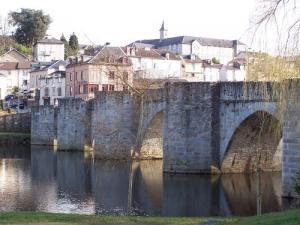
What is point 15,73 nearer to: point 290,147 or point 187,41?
point 187,41

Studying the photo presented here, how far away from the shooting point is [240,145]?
3509 centimetres

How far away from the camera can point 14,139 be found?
64562mm

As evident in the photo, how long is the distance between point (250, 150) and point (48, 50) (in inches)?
2798

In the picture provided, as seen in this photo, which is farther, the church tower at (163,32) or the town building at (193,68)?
the church tower at (163,32)

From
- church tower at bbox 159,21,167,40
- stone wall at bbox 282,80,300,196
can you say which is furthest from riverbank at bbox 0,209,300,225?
church tower at bbox 159,21,167,40

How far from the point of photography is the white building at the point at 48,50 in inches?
4006

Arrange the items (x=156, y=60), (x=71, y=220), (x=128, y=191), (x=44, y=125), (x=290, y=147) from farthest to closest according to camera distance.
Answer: (x=156, y=60) < (x=44, y=125) < (x=128, y=191) < (x=290, y=147) < (x=71, y=220)

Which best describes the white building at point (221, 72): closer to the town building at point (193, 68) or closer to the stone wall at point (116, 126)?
the town building at point (193, 68)

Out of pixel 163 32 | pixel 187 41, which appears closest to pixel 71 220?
pixel 187 41

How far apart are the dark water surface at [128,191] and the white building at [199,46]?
7571 cm

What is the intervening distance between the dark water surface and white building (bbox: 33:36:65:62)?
200 ft

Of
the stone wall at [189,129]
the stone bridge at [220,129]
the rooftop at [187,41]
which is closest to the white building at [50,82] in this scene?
the stone bridge at [220,129]

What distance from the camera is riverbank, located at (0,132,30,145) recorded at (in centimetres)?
6365

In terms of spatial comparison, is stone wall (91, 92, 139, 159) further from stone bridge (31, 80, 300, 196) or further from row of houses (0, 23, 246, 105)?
row of houses (0, 23, 246, 105)
